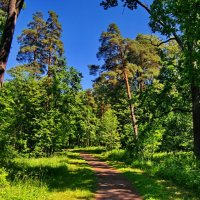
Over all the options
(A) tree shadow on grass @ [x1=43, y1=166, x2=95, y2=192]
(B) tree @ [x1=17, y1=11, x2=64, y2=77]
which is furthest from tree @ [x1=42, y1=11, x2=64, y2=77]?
(A) tree shadow on grass @ [x1=43, y1=166, x2=95, y2=192]

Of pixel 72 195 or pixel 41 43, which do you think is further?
pixel 41 43

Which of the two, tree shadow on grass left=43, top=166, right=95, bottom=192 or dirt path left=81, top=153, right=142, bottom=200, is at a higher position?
tree shadow on grass left=43, top=166, right=95, bottom=192

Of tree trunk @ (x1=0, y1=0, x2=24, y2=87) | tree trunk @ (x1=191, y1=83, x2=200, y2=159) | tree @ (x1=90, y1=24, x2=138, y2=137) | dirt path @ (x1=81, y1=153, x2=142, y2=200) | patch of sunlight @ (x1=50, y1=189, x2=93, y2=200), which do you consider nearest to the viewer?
tree trunk @ (x1=0, y1=0, x2=24, y2=87)

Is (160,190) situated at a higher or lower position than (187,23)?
lower

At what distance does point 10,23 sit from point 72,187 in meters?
6.62

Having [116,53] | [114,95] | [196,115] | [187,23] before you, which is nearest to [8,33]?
[187,23]

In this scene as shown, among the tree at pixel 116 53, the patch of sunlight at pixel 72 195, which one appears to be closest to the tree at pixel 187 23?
the patch of sunlight at pixel 72 195

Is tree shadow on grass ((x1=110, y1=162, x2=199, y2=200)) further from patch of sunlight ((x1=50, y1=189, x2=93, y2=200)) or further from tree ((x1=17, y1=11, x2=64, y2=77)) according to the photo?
tree ((x1=17, y1=11, x2=64, y2=77))

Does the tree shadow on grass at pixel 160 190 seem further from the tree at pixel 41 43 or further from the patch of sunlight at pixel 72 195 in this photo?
the tree at pixel 41 43

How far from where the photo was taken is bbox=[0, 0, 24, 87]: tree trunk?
1046 centimetres

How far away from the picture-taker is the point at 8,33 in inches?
420

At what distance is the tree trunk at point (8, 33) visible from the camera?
10456mm

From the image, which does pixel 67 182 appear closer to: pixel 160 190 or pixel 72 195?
pixel 72 195

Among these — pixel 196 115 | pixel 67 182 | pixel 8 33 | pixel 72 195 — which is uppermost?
pixel 8 33
